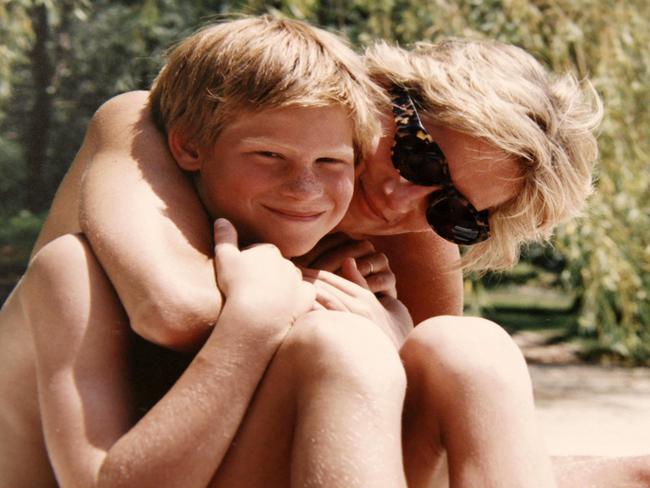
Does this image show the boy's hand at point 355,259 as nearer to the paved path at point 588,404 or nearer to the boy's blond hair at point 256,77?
the boy's blond hair at point 256,77

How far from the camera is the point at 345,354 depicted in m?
1.41

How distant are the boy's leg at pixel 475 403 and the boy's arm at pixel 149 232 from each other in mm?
355

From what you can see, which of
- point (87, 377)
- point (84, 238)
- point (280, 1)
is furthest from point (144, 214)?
point (280, 1)

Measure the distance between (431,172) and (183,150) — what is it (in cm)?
56

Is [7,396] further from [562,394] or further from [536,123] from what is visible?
[562,394]

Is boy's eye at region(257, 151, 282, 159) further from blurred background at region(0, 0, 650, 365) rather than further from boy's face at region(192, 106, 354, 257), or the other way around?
blurred background at region(0, 0, 650, 365)

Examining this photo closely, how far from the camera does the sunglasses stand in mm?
2119

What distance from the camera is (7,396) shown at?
71.8 inches

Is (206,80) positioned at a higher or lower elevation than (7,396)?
higher

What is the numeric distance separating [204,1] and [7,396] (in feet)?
12.8

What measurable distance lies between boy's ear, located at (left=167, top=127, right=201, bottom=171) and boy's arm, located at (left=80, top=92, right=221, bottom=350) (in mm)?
17

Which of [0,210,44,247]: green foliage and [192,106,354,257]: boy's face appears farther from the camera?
[0,210,44,247]: green foliage

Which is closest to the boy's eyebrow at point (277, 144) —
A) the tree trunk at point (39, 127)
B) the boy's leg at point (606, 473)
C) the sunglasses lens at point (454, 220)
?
the sunglasses lens at point (454, 220)

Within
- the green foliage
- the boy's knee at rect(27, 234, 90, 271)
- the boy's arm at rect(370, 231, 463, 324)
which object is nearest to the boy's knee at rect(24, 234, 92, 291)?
the boy's knee at rect(27, 234, 90, 271)
